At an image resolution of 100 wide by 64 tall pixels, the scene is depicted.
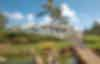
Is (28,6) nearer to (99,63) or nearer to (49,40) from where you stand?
(49,40)

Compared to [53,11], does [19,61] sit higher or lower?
lower

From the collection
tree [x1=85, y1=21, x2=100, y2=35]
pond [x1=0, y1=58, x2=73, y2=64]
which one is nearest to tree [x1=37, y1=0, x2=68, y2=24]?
tree [x1=85, y1=21, x2=100, y2=35]

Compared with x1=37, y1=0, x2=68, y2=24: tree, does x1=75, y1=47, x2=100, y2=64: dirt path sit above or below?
below

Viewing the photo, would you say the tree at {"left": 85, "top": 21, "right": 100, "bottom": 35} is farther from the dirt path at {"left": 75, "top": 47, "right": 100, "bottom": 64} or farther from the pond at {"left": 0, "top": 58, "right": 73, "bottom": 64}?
the pond at {"left": 0, "top": 58, "right": 73, "bottom": 64}

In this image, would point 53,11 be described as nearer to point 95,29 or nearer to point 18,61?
point 95,29

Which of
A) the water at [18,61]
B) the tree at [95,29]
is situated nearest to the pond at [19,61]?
the water at [18,61]

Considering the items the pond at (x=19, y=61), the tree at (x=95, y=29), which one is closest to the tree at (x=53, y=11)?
A: the tree at (x=95, y=29)

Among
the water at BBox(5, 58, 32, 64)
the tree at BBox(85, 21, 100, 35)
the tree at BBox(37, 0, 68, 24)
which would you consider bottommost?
the water at BBox(5, 58, 32, 64)

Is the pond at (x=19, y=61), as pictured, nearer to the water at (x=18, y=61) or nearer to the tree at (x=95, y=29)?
the water at (x=18, y=61)

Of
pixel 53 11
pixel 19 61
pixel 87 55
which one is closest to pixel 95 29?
pixel 87 55

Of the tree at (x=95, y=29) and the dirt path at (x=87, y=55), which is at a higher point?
the tree at (x=95, y=29)

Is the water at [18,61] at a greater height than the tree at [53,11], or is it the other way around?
the tree at [53,11]

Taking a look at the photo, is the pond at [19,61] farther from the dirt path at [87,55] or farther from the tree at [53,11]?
the tree at [53,11]

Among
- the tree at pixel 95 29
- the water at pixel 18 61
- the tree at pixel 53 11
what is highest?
the tree at pixel 53 11
